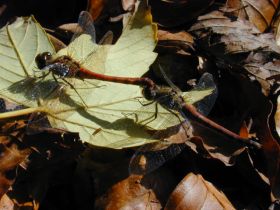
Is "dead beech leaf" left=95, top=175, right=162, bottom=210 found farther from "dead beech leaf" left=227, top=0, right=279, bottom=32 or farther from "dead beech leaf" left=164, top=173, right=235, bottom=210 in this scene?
"dead beech leaf" left=227, top=0, right=279, bottom=32

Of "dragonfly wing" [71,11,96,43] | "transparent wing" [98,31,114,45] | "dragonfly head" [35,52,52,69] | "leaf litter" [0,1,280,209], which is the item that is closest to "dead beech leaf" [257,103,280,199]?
"leaf litter" [0,1,280,209]

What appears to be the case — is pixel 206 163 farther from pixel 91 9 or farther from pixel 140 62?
pixel 91 9

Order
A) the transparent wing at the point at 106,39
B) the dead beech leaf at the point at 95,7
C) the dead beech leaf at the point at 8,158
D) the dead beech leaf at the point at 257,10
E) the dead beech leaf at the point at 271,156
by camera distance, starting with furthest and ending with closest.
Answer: the dead beech leaf at the point at 257,10, the dead beech leaf at the point at 95,7, the transparent wing at the point at 106,39, the dead beech leaf at the point at 271,156, the dead beech leaf at the point at 8,158

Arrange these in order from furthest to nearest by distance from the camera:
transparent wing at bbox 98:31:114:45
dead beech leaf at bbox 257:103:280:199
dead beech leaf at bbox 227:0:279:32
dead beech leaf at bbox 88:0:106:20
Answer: dead beech leaf at bbox 227:0:279:32
dead beech leaf at bbox 88:0:106:20
transparent wing at bbox 98:31:114:45
dead beech leaf at bbox 257:103:280:199

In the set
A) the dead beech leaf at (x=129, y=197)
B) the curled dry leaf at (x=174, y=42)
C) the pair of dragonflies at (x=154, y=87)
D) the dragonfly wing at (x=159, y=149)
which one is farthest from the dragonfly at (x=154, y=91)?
the dead beech leaf at (x=129, y=197)

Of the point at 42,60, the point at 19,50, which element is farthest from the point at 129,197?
the point at 19,50

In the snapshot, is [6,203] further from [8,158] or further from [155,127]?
[155,127]

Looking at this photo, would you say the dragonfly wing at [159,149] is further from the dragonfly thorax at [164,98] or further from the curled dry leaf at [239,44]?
the curled dry leaf at [239,44]
